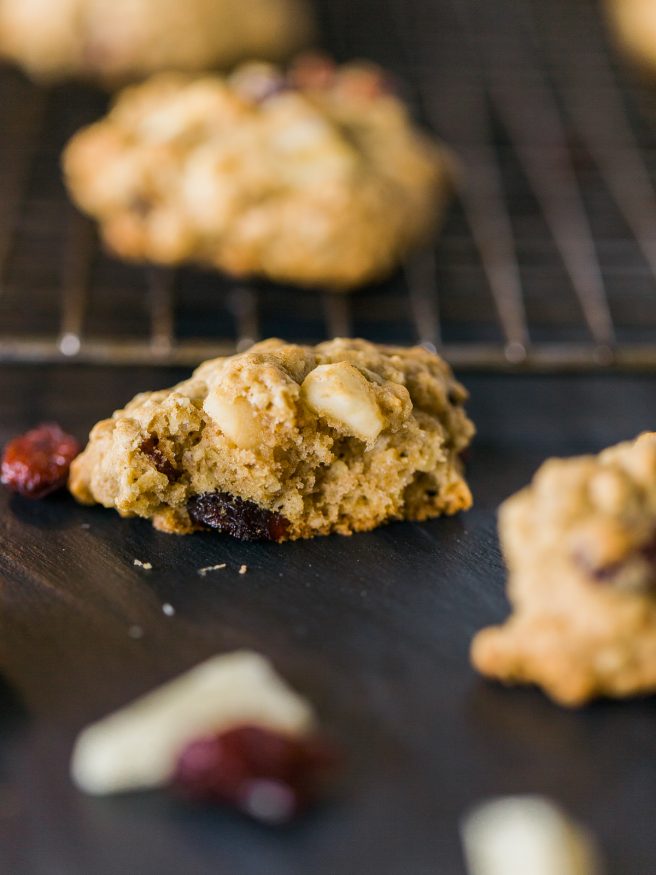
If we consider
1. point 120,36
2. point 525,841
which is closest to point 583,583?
point 525,841

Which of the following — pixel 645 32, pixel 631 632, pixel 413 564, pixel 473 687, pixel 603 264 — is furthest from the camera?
pixel 645 32

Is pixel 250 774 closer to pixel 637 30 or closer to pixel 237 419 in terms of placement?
pixel 237 419

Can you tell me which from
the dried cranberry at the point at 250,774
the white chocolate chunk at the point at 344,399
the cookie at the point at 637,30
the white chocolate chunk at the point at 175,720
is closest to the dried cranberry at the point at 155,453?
the white chocolate chunk at the point at 344,399

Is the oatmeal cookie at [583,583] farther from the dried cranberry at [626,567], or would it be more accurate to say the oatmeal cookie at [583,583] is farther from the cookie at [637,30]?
the cookie at [637,30]

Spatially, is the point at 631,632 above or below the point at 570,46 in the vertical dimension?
above

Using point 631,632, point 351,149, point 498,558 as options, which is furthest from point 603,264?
point 631,632

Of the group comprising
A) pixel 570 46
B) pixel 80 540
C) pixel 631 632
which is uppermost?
pixel 631 632

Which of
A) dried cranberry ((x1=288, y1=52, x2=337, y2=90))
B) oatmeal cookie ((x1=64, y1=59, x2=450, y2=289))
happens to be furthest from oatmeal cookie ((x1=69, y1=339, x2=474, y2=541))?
dried cranberry ((x1=288, y1=52, x2=337, y2=90))

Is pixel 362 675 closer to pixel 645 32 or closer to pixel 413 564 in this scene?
pixel 413 564
